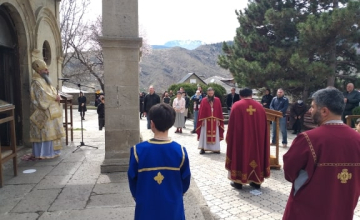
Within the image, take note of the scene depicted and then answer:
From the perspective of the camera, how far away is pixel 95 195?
13.5 ft

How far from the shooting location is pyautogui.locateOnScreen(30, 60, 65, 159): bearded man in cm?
600

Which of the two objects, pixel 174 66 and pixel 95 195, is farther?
pixel 174 66

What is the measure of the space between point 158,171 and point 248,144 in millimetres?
3069

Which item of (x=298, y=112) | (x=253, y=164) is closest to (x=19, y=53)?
(x=253, y=164)

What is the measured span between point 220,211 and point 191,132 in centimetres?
776

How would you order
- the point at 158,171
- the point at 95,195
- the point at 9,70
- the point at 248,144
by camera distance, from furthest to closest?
the point at 9,70 < the point at 248,144 < the point at 95,195 < the point at 158,171

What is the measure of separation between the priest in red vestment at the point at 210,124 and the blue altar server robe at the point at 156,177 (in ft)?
18.6

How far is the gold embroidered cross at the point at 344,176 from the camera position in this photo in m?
2.25

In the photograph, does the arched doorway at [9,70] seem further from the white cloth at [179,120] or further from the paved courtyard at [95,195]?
the white cloth at [179,120]

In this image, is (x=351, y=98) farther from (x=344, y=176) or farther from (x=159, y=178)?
(x=159, y=178)

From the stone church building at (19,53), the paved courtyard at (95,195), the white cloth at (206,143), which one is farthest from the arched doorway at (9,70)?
the white cloth at (206,143)

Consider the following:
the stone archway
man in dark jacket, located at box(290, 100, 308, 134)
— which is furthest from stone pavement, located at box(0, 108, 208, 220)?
man in dark jacket, located at box(290, 100, 308, 134)

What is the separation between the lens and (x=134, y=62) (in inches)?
195

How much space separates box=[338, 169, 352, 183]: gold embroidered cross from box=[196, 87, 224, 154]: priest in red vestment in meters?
5.73
